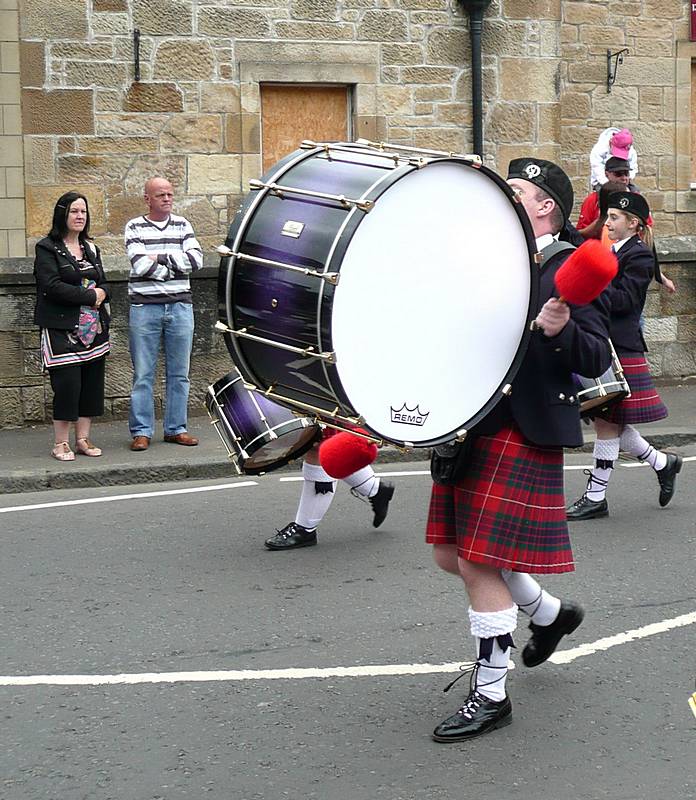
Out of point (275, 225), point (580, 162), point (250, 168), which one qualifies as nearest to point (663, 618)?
point (275, 225)

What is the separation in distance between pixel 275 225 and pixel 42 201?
769 cm

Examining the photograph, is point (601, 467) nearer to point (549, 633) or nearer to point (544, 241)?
point (549, 633)

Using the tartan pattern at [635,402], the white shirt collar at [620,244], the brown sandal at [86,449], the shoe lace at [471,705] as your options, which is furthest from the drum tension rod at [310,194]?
Answer: the brown sandal at [86,449]

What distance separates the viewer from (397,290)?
4008mm

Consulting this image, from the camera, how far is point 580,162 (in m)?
13.7

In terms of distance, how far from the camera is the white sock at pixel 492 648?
4.29 meters

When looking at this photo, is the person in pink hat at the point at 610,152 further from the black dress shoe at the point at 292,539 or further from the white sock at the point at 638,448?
the black dress shoe at the point at 292,539

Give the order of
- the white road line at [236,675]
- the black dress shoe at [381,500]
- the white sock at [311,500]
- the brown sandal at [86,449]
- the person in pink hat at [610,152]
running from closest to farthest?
the white road line at [236,675]
the white sock at [311,500]
the black dress shoe at [381,500]
the brown sandal at [86,449]
the person in pink hat at [610,152]

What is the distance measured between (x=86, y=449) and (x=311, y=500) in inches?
122

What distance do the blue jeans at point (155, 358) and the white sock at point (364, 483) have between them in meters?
3.05

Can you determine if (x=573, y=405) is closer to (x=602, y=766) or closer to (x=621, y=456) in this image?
(x=602, y=766)

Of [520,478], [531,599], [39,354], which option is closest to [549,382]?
[520,478]

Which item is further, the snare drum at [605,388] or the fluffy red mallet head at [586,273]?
the snare drum at [605,388]

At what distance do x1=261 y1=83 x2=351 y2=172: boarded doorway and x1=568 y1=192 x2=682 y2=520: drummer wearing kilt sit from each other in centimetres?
551
